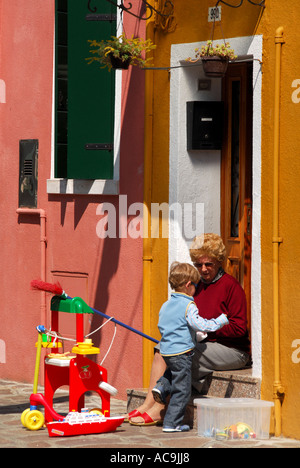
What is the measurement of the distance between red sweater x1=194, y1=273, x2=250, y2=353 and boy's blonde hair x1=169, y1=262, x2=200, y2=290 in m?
0.39

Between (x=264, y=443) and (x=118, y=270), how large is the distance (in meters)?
2.76

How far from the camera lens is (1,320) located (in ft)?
37.0

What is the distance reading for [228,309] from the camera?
8.34m

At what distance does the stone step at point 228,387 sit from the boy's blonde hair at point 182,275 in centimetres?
83

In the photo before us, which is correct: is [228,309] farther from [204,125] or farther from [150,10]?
[150,10]

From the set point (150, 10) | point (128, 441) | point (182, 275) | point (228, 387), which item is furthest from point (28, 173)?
point (128, 441)

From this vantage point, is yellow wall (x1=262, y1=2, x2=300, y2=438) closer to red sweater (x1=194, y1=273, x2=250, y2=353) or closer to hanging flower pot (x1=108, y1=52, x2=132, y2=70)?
red sweater (x1=194, y1=273, x2=250, y2=353)

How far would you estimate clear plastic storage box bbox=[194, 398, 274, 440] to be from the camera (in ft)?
25.1

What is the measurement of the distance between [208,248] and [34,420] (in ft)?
6.52

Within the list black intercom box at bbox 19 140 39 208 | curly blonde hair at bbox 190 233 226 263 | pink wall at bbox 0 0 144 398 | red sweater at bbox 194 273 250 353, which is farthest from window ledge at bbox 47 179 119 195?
red sweater at bbox 194 273 250 353

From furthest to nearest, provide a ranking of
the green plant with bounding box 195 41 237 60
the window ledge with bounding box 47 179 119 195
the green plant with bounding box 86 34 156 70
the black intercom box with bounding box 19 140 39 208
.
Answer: the black intercom box with bounding box 19 140 39 208 < the window ledge with bounding box 47 179 119 195 < the green plant with bounding box 86 34 156 70 < the green plant with bounding box 195 41 237 60

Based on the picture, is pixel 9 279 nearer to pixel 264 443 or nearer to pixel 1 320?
pixel 1 320

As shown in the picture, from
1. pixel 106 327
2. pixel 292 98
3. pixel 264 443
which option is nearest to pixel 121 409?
pixel 106 327

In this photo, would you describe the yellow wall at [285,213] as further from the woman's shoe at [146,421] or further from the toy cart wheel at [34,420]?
the toy cart wheel at [34,420]
